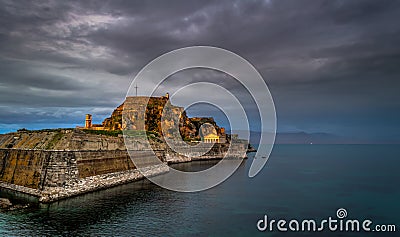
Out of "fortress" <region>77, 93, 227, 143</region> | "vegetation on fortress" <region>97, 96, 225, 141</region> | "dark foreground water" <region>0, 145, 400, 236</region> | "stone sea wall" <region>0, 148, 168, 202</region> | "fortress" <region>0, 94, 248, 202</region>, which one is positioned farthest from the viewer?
"vegetation on fortress" <region>97, 96, 225, 141</region>

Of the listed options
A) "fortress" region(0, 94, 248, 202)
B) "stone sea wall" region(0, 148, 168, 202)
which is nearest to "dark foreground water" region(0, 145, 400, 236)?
"stone sea wall" region(0, 148, 168, 202)

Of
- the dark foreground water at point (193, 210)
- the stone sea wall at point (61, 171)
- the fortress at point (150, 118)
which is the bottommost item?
the dark foreground water at point (193, 210)

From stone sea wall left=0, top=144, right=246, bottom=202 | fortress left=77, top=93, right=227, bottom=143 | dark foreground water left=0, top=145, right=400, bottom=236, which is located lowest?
dark foreground water left=0, top=145, right=400, bottom=236

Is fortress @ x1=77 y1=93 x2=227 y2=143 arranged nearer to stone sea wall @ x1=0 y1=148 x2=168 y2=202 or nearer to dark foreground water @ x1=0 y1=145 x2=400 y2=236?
stone sea wall @ x1=0 y1=148 x2=168 y2=202

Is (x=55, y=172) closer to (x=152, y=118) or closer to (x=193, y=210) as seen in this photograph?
(x=193, y=210)

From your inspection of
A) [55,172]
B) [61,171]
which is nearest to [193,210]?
[61,171]

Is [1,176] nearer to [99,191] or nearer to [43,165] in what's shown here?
[43,165]

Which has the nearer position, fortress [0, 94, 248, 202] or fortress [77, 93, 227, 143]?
fortress [0, 94, 248, 202]

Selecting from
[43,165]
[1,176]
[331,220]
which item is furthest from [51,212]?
[331,220]

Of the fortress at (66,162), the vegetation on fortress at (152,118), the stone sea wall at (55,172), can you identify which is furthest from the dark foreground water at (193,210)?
the vegetation on fortress at (152,118)

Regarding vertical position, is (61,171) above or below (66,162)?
below

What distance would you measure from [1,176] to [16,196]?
8.38 m

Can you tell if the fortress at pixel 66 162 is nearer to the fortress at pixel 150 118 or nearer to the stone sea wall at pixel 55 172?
the stone sea wall at pixel 55 172

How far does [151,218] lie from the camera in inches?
1206
